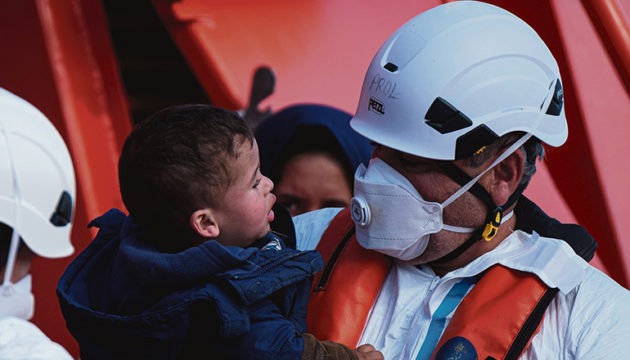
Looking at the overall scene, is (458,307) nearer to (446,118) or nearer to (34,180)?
(446,118)

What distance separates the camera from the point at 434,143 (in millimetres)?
2260

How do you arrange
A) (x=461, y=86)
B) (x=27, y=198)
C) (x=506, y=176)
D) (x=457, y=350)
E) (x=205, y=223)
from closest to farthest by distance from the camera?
(x=205, y=223), (x=457, y=350), (x=461, y=86), (x=506, y=176), (x=27, y=198)

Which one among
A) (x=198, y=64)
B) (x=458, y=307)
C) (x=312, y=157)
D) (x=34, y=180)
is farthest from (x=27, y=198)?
Result: (x=198, y=64)

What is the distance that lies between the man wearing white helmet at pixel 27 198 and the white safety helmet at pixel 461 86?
2.99 feet

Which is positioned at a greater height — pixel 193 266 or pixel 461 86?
pixel 461 86

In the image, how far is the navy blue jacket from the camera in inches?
74.0

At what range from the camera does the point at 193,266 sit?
1895 millimetres

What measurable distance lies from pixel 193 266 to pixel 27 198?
0.89m

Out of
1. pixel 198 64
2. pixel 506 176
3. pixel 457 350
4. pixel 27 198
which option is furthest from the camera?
pixel 198 64

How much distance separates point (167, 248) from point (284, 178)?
4.22ft

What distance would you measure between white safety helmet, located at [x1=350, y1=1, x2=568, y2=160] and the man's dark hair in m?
0.43

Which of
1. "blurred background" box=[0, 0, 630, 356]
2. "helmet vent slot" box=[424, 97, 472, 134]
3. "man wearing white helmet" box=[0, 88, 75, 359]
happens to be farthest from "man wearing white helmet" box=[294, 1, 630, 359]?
"blurred background" box=[0, 0, 630, 356]

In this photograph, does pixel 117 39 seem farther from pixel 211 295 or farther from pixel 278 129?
pixel 211 295

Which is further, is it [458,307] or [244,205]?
[458,307]
